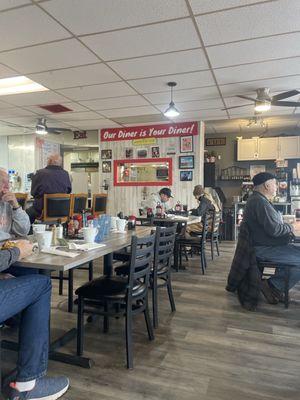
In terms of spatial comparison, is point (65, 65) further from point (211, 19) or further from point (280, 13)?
point (280, 13)

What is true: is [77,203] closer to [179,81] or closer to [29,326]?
[179,81]

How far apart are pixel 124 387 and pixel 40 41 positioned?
10.7 ft

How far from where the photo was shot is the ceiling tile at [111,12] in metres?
2.51

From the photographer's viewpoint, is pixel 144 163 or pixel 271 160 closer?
pixel 144 163

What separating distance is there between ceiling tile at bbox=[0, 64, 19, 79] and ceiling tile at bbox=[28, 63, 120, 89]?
0.22 m

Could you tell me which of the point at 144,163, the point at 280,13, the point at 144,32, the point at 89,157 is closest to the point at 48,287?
the point at 144,32

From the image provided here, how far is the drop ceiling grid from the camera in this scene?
8.71 ft

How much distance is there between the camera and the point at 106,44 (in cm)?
320

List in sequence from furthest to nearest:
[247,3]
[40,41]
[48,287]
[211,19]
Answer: [40,41] < [211,19] < [247,3] < [48,287]

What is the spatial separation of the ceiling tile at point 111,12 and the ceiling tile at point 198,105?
269cm

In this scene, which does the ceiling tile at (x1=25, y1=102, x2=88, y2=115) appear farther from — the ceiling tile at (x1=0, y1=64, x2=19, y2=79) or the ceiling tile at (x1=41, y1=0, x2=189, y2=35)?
the ceiling tile at (x1=41, y1=0, x2=189, y2=35)

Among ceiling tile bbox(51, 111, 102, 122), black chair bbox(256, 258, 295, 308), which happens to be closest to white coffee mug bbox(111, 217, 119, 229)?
black chair bbox(256, 258, 295, 308)

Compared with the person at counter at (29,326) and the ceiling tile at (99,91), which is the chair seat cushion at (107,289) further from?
the ceiling tile at (99,91)

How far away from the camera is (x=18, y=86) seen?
491 cm
